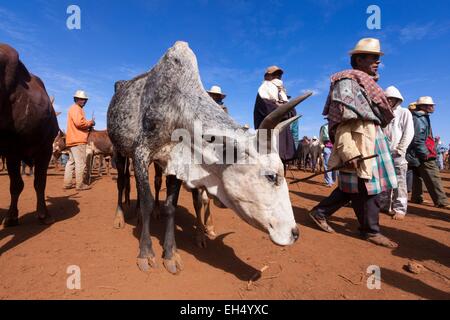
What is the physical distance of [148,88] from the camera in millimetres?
3434

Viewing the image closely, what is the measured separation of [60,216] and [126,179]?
119 centimetres

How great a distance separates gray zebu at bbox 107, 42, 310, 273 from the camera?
99.3 inches

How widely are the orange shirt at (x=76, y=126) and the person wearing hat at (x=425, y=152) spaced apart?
26.8 feet

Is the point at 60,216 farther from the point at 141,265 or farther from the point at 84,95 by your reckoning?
the point at 84,95

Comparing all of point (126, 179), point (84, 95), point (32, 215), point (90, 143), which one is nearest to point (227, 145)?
point (126, 179)

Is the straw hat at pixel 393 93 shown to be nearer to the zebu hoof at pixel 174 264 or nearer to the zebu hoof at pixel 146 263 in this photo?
the zebu hoof at pixel 174 264

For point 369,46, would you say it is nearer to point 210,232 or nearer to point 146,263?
point 210,232

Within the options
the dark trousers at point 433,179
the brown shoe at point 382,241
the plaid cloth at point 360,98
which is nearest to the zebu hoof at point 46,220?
the plaid cloth at point 360,98

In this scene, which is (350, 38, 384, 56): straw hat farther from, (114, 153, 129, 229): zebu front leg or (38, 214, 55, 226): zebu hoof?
(38, 214, 55, 226): zebu hoof

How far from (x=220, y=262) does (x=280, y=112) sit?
178cm

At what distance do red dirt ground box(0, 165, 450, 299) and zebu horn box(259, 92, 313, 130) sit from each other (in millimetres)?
1466

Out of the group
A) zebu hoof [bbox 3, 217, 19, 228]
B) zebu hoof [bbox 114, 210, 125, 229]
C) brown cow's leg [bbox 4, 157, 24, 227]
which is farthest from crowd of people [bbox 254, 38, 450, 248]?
zebu hoof [bbox 3, 217, 19, 228]

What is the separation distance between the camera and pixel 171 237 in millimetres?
3111
